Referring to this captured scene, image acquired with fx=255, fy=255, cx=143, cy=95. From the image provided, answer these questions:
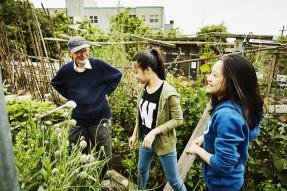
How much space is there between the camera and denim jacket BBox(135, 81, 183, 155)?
7.81ft

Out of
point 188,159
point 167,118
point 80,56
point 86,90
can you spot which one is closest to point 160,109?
point 167,118

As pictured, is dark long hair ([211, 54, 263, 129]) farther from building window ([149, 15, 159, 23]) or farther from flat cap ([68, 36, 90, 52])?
building window ([149, 15, 159, 23])

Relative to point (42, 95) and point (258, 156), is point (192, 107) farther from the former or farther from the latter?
point (42, 95)

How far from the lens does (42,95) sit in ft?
16.5

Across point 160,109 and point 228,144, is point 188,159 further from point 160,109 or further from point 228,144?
point 228,144

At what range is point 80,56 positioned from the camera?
2.92 meters

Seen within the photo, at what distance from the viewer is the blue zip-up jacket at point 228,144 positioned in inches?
57.1

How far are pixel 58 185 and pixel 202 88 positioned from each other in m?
2.44

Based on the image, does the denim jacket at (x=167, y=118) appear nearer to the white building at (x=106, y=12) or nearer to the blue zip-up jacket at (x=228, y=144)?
the blue zip-up jacket at (x=228, y=144)

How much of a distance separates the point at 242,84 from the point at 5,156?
50.7 inches

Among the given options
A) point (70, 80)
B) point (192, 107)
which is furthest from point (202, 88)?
point (70, 80)

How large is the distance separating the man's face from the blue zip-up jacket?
179cm

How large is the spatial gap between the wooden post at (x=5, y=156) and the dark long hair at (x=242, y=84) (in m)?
1.23

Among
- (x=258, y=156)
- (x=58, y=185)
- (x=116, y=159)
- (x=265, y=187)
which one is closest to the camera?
(x=58, y=185)
